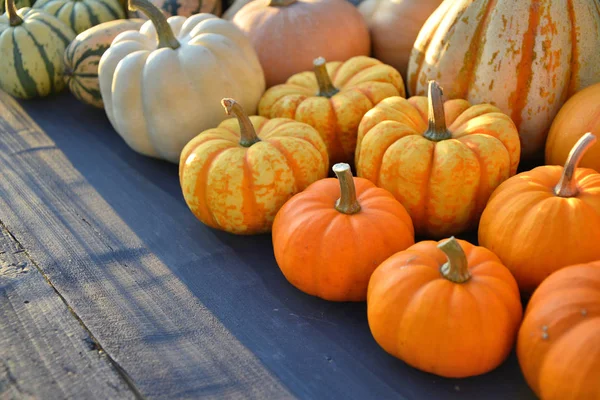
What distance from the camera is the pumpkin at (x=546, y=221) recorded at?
1.35 metres

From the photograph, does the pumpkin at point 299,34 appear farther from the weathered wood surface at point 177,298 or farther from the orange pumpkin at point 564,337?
the orange pumpkin at point 564,337

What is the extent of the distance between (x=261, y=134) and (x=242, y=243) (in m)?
0.34

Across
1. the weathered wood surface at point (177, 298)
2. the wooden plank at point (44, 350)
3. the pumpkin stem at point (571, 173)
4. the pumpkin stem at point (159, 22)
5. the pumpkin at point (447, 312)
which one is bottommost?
the wooden plank at point (44, 350)

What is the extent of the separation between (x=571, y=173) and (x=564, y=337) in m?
0.43

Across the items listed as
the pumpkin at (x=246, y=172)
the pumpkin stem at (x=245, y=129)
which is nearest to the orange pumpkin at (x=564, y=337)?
the pumpkin at (x=246, y=172)

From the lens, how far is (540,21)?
5.82ft

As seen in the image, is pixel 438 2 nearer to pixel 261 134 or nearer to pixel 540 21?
pixel 540 21

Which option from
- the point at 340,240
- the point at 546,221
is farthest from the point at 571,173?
the point at 340,240

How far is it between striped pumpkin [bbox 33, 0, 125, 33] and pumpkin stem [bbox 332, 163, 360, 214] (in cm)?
186

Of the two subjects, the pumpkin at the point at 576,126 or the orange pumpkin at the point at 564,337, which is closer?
the orange pumpkin at the point at 564,337

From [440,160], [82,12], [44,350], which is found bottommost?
[44,350]

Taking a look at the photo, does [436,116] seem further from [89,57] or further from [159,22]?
[89,57]

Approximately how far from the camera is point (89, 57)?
2.46m

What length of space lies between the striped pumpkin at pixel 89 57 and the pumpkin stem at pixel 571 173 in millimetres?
1823
